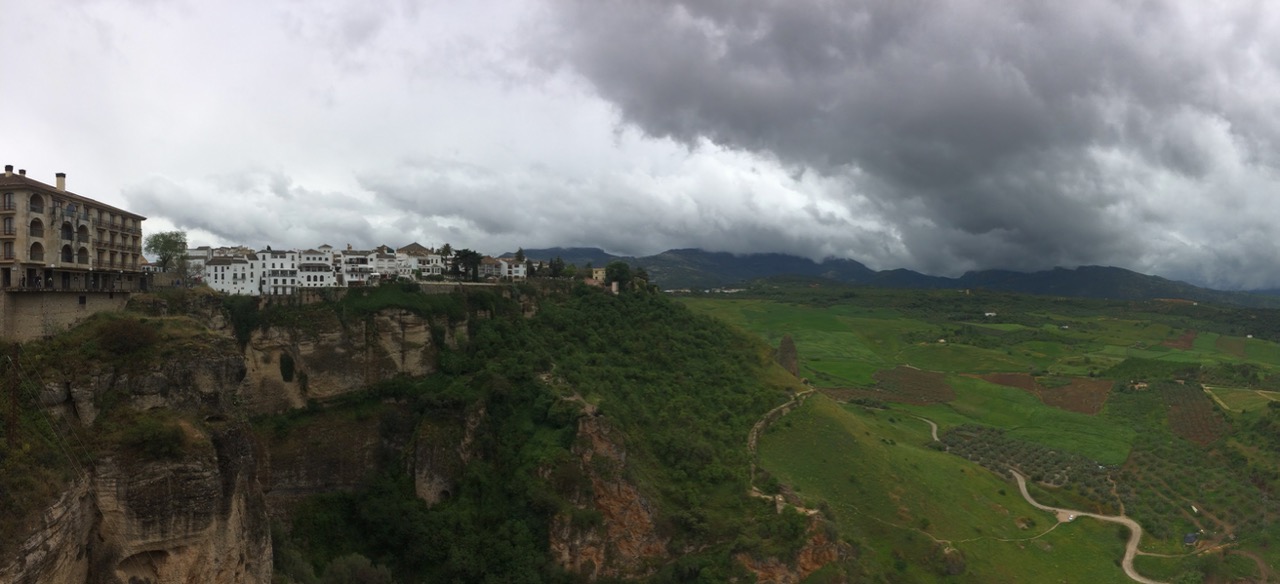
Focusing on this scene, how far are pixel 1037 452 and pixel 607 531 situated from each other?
62.9m

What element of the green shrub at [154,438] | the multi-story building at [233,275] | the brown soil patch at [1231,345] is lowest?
the brown soil patch at [1231,345]

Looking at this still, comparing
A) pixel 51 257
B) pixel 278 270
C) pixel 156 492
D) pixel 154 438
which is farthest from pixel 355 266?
pixel 156 492

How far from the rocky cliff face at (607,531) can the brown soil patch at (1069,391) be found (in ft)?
278

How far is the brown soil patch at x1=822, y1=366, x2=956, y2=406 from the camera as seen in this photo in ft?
367

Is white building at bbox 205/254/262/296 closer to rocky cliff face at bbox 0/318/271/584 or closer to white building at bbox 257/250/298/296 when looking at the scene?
white building at bbox 257/250/298/296

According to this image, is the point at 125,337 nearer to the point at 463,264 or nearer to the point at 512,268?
the point at 463,264

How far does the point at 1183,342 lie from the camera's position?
16075 cm

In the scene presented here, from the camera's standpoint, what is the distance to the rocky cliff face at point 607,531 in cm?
4956

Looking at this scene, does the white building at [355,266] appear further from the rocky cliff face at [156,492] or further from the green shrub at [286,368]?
the rocky cliff face at [156,492]

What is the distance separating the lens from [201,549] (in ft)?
98.3

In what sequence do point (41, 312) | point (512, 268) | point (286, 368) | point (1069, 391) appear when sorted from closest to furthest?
1. point (41, 312)
2. point (286, 368)
3. point (512, 268)
4. point (1069, 391)

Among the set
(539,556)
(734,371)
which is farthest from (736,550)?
(734,371)

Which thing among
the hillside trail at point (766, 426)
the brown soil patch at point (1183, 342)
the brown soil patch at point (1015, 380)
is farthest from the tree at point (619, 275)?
the brown soil patch at point (1183, 342)

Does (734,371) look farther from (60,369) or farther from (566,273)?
(60,369)
